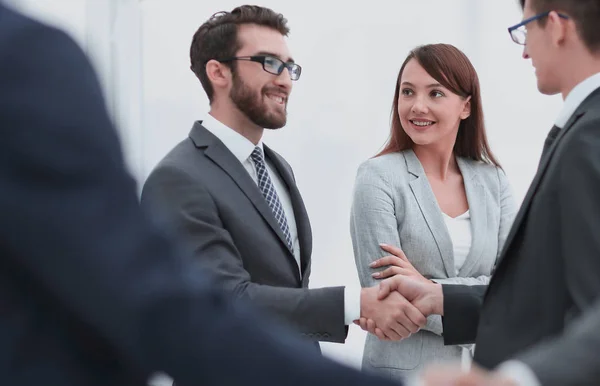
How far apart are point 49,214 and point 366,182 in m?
2.29

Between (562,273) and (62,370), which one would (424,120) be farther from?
(62,370)

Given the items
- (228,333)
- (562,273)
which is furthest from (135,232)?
(562,273)

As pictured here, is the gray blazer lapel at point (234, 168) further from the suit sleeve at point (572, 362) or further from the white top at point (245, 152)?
the suit sleeve at point (572, 362)

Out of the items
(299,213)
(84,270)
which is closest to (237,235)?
(299,213)

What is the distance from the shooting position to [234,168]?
2.64 meters

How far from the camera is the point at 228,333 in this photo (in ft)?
2.81

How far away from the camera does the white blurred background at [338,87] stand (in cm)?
495

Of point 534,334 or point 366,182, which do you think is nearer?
point 534,334

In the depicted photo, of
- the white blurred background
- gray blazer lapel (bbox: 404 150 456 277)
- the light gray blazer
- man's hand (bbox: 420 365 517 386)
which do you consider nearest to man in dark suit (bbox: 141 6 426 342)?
the light gray blazer

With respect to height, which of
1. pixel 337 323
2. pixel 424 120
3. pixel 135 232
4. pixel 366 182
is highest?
pixel 135 232

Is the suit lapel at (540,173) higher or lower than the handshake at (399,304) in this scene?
higher

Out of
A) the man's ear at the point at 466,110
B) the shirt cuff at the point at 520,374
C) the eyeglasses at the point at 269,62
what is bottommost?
the shirt cuff at the point at 520,374

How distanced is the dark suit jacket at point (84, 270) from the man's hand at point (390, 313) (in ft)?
5.70

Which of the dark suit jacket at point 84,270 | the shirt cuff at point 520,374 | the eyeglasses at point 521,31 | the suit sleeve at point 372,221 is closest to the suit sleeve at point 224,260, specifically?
the suit sleeve at point 372,221
